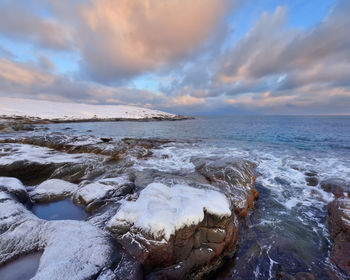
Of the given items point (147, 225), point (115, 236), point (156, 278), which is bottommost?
point (156, 278)

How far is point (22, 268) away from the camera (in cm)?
304

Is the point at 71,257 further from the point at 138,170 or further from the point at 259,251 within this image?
the point at 138,170

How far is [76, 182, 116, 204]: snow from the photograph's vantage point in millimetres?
5738

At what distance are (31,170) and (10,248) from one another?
278 inches

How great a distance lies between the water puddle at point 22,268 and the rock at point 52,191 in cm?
325

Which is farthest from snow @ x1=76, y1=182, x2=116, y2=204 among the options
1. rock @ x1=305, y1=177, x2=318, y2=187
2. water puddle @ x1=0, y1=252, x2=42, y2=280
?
rock @ x1=305, y1=177, x2=318, y2=187

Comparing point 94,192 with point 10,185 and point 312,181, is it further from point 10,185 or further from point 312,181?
point 312,181

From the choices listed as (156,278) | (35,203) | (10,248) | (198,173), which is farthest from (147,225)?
(198,173)

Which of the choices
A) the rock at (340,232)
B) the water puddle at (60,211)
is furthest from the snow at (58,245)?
the rock at (340,232)

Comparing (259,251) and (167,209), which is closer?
(167,209)

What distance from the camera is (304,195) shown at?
7914 millimetres

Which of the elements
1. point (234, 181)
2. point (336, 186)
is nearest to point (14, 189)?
point (234, 181)

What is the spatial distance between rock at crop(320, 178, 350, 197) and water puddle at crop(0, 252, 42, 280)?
11.4 metres

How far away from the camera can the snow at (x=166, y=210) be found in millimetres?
3691
